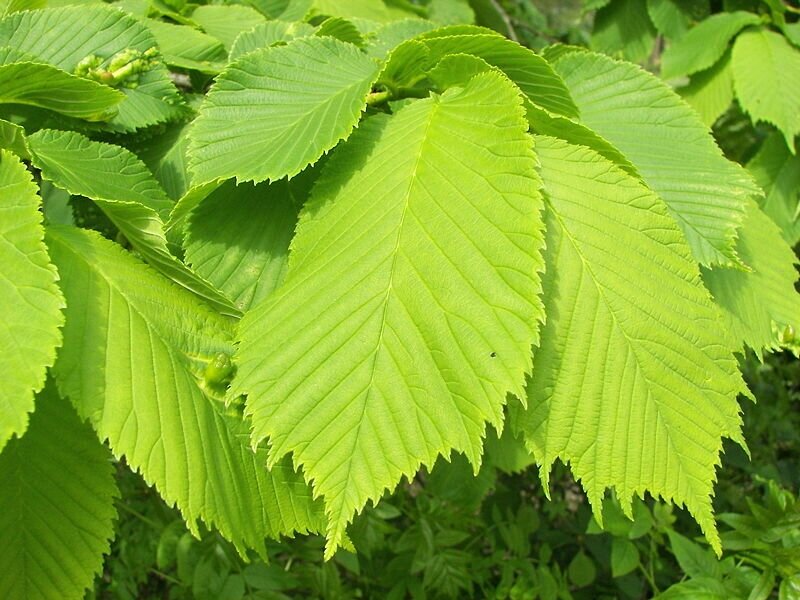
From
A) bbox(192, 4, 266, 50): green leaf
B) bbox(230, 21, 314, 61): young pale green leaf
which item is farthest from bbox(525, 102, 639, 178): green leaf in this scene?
bbox(192, 4, 266, 50): green leaf

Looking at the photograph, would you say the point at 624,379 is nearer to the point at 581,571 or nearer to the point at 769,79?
the point at 769,79

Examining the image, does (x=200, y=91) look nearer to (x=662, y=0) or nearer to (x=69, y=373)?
(x=69, y=373)

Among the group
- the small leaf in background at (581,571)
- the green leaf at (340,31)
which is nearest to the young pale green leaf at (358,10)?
the green leaf at (340,31)

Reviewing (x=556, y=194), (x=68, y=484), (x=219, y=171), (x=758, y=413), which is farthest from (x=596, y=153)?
(x=758, y=413)

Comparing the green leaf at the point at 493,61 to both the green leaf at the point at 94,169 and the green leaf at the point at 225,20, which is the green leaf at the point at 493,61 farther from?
the green leaf at the point at 225,20

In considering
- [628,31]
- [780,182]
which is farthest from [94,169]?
[628,31]

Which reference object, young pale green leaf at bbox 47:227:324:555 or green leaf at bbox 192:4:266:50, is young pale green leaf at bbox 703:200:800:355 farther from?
green leaf at bbox 192:4:266:50

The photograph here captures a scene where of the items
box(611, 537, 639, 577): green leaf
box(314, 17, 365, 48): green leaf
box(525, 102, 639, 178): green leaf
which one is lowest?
box(611, 537, 639, 577): green leaf
